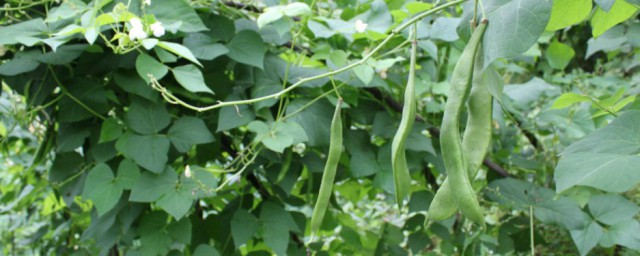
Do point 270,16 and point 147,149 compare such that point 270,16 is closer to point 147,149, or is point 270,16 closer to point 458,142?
point 147,149

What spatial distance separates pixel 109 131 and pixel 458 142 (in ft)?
3.32

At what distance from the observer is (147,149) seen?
1408mm

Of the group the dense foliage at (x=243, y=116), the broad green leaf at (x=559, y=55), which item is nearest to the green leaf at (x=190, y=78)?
the dense foliage at (x=243, y=116)

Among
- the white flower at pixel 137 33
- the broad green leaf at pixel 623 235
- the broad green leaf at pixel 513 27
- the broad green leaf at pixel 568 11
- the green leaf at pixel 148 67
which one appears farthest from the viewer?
the broad green leaf at pixel 623 235

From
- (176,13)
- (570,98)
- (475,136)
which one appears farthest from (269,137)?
(475,136)

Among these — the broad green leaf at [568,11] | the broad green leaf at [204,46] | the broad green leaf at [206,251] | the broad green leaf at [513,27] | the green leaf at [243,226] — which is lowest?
the broad green leaf at [206,251]

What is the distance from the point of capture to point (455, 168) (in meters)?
0.65

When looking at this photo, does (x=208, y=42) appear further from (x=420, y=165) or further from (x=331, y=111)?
(x=420, y=165)

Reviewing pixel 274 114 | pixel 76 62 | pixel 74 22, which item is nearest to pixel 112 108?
pixel 76 62

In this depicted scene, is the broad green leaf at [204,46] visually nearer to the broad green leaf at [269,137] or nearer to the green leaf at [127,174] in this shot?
the broad green leaf at [269,137]

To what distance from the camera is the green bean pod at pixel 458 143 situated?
637 mm

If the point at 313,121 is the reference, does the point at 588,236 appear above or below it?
below

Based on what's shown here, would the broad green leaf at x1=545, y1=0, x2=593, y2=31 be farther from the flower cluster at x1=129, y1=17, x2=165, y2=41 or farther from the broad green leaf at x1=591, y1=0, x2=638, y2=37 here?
the flower cluster at x1=129, y1=17, x2=165, y2=41

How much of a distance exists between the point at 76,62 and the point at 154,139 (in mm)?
272
